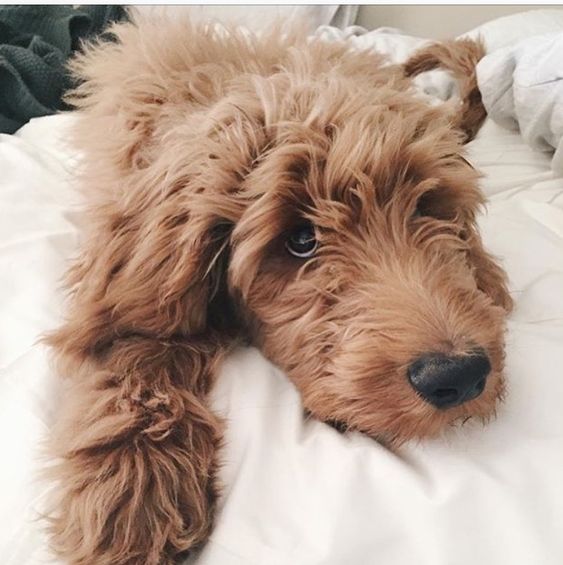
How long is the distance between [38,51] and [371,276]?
170 cm

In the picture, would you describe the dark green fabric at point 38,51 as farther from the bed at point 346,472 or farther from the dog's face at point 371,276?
the dog's face at point 371,276

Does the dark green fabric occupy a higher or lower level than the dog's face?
lower

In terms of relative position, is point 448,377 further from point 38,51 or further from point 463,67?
point 38,51

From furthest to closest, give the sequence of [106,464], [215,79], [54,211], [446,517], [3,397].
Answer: [54,211]
[215,79]
[3,397]
[106,464]
[446,517]

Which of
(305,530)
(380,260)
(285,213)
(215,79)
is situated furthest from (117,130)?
(305,530)

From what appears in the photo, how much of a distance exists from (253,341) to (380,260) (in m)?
0.24

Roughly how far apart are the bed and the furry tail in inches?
33.4

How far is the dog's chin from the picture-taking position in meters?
0.86

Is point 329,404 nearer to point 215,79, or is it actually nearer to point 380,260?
point 380,260

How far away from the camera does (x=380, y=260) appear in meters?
1.03

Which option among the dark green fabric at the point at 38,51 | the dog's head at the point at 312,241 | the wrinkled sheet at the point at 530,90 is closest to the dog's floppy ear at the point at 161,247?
the dog's head at the point at 312,241

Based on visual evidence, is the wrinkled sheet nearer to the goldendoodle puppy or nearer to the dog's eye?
the goldendoodle puppy

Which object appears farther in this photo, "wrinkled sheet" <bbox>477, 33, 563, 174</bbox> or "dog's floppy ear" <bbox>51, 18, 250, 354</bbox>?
"wrinkled sheet" <bbox>477, 33, 563, 174</bbox>

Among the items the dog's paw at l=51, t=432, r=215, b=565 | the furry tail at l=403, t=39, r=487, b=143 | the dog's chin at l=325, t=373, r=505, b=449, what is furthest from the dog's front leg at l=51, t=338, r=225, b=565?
the furry tail at l=403, t=39, r=487, b=143
